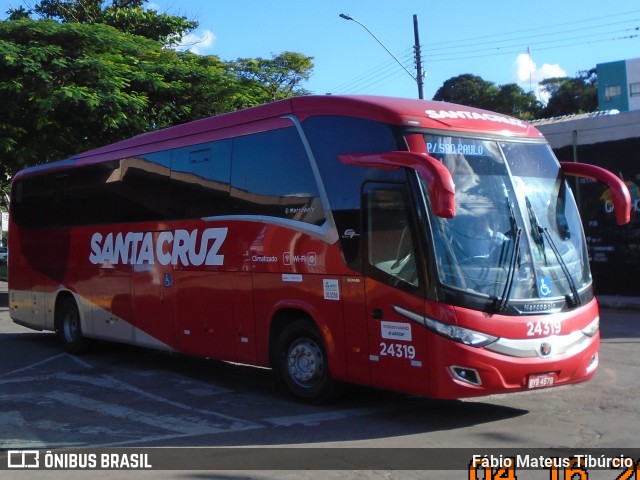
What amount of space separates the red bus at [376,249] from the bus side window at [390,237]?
0.02m

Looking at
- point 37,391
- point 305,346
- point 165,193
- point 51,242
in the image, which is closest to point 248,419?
point 305,346

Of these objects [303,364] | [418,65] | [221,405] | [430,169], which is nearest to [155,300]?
[221,405]

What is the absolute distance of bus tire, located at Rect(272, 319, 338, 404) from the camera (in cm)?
893

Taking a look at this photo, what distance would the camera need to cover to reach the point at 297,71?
44.8 m

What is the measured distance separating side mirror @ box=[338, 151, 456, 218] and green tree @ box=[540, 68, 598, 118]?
194ft

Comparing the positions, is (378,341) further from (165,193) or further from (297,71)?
(297,71)

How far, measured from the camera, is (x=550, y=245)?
8.17 meters

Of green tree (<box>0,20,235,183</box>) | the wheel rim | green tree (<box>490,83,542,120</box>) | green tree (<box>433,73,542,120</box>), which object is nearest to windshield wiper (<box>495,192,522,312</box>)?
the wheel rim

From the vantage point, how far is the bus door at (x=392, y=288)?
7727 mm

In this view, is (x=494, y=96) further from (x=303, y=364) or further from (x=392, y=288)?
(x=392, y=288)

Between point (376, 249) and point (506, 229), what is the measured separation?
133 cm

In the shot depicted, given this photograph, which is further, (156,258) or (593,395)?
(156,258)

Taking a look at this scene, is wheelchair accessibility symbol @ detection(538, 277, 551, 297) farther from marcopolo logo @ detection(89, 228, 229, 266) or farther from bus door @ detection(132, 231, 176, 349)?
bus door @ detection(132, 231, 176, 349)

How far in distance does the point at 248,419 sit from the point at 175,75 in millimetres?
17612
